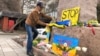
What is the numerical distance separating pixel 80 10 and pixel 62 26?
615mm

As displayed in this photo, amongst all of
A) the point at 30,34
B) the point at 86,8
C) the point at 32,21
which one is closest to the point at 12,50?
the point at 30,34

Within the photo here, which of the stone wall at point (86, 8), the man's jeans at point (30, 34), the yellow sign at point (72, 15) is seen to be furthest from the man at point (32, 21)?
the stone wall at point (86, 8)

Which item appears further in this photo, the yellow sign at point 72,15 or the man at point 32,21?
the man at point 32,21

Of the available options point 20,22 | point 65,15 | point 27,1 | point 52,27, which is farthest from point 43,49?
point 27,1

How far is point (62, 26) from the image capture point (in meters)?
6.36

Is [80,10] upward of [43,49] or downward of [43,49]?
upward

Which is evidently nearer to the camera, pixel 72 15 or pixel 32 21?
pixel 72 15

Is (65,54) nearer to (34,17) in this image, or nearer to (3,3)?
(34,17)

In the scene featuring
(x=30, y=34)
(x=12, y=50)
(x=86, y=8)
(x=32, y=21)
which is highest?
(x=86, y=8)

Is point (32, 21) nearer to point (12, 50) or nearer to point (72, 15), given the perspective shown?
point (72, 15)

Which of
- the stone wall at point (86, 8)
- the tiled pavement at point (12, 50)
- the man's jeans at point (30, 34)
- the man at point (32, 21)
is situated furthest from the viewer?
the tiled pavement at point (12, 50)

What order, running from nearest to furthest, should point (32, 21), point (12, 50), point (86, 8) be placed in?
point (86, 8) → point (32, 21) → point (12, 50)

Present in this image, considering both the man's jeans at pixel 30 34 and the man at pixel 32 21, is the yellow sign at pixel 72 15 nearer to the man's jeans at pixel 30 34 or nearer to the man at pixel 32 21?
the man at pixel 32 21

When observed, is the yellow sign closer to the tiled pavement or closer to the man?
the man
